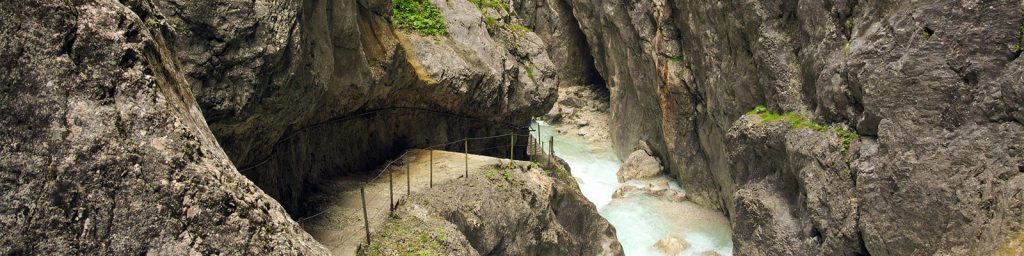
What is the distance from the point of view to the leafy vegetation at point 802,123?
13.2 metres

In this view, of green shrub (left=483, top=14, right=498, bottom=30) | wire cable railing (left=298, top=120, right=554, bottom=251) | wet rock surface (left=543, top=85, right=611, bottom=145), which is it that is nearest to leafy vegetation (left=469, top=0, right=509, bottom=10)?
green shrub (left=483, top=14, right=498, bottom=30)

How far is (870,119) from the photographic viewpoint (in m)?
12.4

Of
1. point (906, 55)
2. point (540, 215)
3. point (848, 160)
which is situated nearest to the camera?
point (906, 55)

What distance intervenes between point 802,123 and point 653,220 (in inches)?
341

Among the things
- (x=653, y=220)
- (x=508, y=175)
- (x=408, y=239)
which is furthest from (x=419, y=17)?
(x=653, y=220)

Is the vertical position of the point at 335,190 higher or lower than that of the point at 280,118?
lower

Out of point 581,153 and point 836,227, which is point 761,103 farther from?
point 581,153

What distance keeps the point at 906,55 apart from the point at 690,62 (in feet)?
37.5

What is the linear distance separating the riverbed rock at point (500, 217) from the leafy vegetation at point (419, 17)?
447 cm

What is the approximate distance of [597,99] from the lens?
41.7 meters

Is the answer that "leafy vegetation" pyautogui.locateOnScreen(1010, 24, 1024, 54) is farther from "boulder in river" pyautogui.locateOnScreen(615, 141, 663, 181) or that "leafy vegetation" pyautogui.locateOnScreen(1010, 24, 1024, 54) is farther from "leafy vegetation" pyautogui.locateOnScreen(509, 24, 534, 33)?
→ "boulder in river" pyautogui.locateOnScreen(615, 141, 663, 181)

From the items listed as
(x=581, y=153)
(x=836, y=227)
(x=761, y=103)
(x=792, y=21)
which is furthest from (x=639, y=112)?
(x=836, y=227)

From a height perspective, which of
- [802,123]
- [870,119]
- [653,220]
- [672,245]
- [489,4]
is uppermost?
[489,4]

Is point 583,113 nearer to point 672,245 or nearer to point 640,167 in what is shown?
point 640,167
